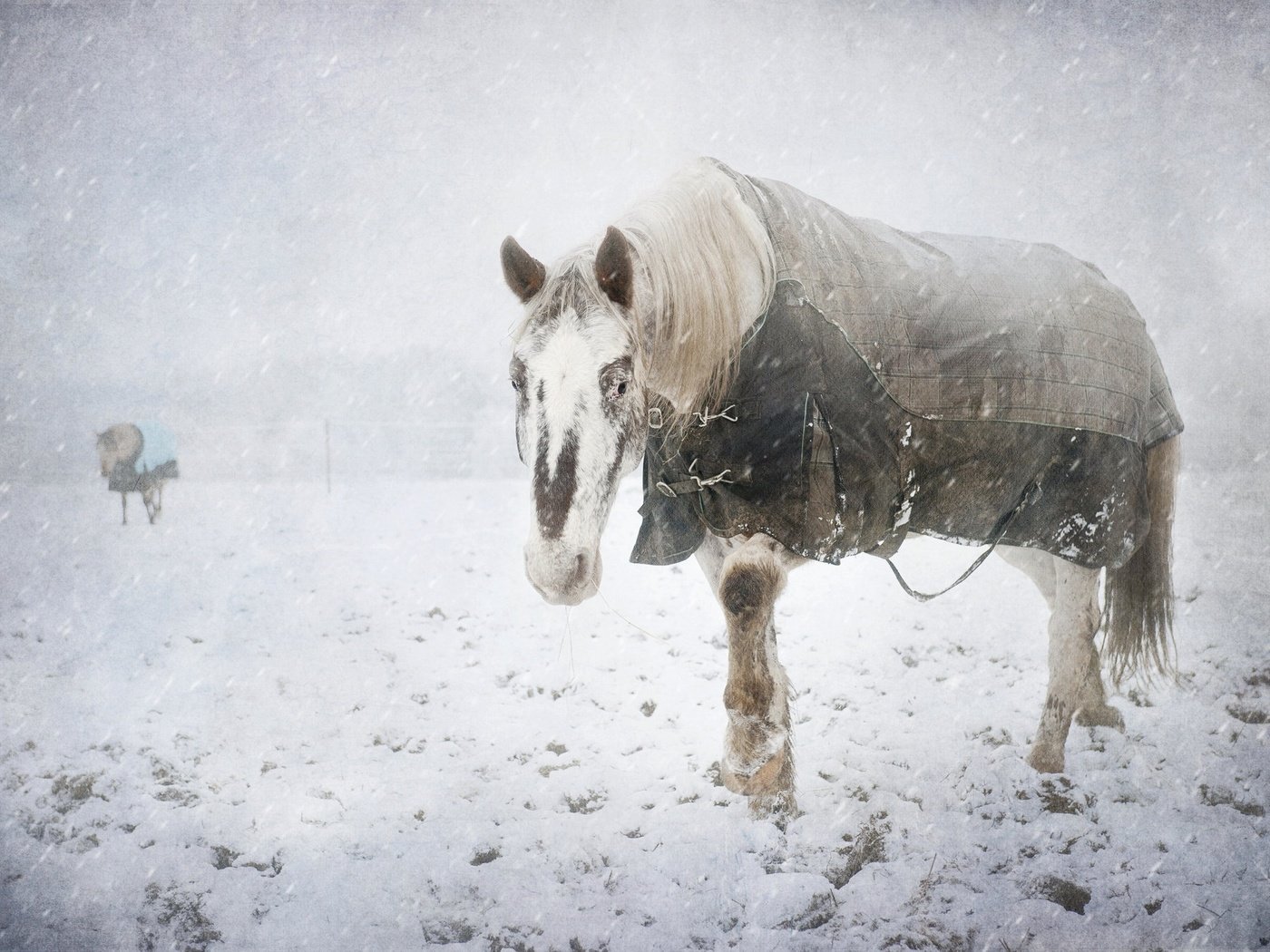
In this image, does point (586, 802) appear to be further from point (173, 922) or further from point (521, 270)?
point (521, 270)

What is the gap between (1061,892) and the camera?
83.2 inches

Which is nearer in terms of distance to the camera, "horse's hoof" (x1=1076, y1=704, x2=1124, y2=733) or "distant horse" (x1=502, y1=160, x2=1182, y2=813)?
"distant horse" (x1=502, y1=160, x2=1182, y2=813)

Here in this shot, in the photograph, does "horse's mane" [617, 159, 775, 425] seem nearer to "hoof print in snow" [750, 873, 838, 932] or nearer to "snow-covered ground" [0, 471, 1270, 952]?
"snow-covered ground" [0, 471, 1270, 952]

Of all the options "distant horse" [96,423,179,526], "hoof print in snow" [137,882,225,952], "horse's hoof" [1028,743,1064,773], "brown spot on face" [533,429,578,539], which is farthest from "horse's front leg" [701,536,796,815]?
"distant horse" [96,423,179,526]

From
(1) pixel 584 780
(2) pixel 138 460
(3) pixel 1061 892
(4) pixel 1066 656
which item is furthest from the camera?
(2) pixel 138 460

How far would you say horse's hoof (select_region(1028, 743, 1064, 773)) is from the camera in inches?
114

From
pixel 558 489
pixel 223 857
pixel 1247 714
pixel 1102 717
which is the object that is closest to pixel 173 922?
pixel 223 857

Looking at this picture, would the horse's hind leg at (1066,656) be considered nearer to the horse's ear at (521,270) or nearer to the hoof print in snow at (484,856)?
the hoof print in snow at (484,856)

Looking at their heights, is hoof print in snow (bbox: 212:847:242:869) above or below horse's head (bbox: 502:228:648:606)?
below

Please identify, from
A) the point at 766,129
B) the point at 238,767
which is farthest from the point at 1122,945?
the point at 766,129

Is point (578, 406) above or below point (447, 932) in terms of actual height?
above

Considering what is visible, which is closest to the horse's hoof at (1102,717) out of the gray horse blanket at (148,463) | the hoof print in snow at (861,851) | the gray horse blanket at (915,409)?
the gray horse blanket at (915,409)

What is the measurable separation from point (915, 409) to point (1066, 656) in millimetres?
1749

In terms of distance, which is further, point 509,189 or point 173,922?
point 509,189
